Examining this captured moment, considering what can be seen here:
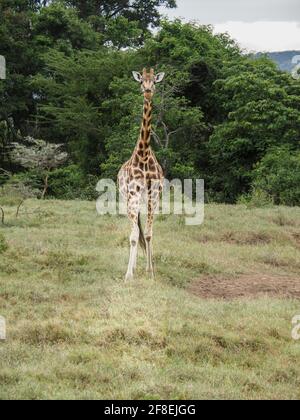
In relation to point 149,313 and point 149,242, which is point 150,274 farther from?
point 149,313

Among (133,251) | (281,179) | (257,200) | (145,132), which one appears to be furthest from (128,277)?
(281,179)

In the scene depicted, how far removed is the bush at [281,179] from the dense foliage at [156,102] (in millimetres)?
41

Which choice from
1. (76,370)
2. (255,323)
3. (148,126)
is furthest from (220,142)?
(76,370)

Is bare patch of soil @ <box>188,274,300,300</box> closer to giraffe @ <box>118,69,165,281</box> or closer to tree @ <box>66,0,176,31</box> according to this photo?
giraffe @ <box>118,69,165,281</box>

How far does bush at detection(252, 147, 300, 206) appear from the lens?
2097 centimetres

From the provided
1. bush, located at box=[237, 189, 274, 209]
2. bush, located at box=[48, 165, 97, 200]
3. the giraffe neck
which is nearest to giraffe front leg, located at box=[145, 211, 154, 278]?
the giraffe neck

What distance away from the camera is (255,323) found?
29.0 feet

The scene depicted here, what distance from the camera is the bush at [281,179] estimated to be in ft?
68.8

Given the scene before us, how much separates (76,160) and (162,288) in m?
19.5

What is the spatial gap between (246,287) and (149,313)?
300cm

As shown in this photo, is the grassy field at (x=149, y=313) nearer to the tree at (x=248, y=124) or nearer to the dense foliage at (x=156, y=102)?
the dense foliage at (x=156, y=102)

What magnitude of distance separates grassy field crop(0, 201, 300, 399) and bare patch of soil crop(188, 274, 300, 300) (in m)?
0.02

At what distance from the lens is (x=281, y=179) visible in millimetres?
21125

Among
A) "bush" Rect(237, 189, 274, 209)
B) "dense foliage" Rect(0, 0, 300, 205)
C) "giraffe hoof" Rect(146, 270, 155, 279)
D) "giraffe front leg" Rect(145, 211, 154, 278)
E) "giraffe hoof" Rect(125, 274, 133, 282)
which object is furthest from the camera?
"dense foliage" Rect(0, 0, 300, 205)
